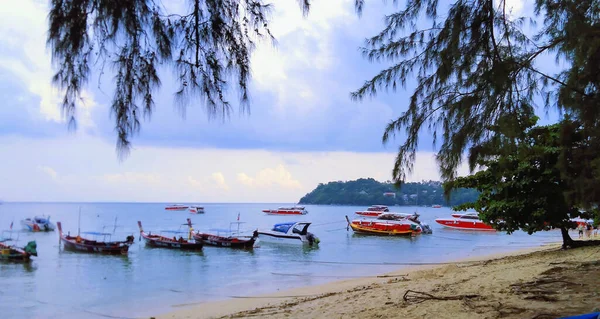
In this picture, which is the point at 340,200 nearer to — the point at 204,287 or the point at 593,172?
the point at 204,287

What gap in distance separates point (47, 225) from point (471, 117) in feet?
162

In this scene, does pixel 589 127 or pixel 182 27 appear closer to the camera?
pixel 182 27

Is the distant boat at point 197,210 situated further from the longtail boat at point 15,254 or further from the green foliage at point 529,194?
the green foliage at point 529,194

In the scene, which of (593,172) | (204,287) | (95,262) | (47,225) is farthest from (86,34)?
(47,225)

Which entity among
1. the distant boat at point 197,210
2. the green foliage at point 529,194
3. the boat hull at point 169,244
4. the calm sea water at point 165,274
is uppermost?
the green foliage at point 529,194

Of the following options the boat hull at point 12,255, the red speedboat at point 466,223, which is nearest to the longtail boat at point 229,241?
the boat hull at point 12,255

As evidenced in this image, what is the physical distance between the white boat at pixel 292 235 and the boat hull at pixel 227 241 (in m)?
3.75

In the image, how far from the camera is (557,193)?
10.9 metres

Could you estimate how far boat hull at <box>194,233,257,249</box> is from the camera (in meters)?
28.0

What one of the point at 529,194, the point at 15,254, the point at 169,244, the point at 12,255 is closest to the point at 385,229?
the point at 169,244

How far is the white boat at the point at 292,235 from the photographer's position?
30781 mm

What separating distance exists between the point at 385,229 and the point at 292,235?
9.24 metres

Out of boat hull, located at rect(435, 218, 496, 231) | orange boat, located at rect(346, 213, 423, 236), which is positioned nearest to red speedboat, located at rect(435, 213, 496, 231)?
boat hull, located at rect(435, 218, 496, 231)

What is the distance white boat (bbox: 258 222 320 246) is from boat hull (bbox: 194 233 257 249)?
375cm
